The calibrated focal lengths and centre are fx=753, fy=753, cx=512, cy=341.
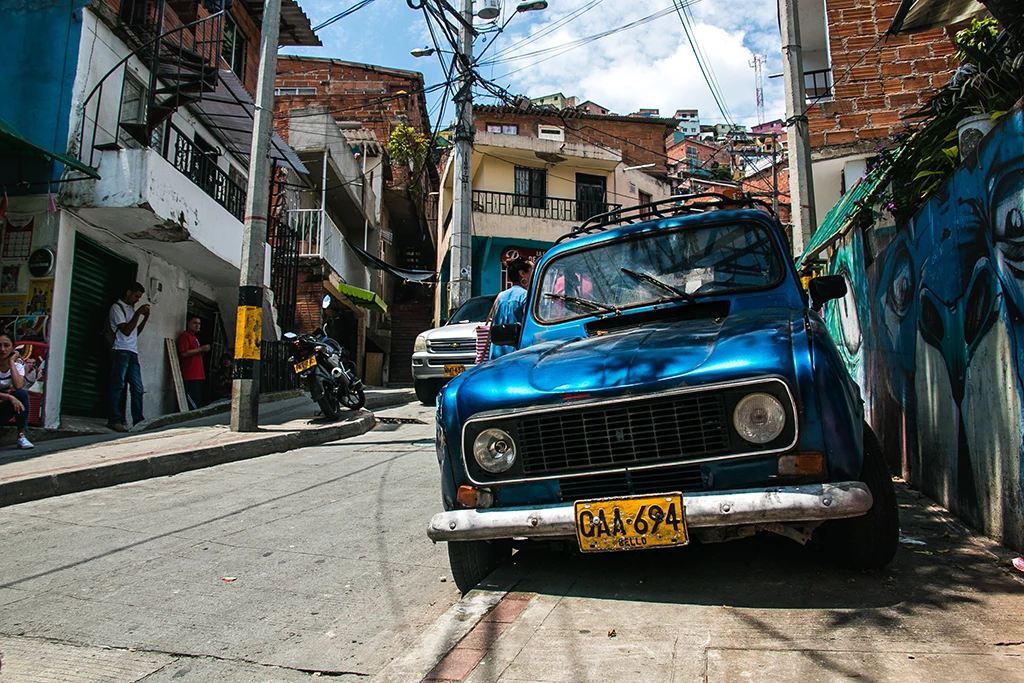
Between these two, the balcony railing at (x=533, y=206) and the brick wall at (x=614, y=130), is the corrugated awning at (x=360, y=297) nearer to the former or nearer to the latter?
the balcony railing at (x=533, y=206)

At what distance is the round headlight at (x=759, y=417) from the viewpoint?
296 cm

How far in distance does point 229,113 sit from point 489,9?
5.51m

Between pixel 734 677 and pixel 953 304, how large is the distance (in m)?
3.08

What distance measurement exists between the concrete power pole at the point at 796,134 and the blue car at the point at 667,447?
5.06 meters

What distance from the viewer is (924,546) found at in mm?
3824

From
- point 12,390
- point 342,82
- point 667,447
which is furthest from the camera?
point 342,82


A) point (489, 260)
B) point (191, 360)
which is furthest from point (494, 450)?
point (489, 260)

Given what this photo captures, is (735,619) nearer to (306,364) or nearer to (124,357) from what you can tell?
(306,364)

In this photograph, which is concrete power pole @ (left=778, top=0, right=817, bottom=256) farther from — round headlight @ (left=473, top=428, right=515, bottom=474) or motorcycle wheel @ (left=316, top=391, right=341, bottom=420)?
motorcycle wheel @ (left=316, top=391, right=341, bottom=420)

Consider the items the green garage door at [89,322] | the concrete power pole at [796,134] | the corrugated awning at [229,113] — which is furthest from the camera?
the corrugated awning at [229,113]

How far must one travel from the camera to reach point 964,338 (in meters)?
4.27

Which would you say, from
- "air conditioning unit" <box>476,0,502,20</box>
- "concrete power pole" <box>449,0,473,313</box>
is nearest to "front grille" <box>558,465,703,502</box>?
"concrete power pole" <box>449,0,473,313</box>

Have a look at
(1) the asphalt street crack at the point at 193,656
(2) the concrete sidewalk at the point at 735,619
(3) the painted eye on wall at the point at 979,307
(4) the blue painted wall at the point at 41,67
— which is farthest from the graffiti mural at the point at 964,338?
(4) the blue painted wall at the point at 41,67

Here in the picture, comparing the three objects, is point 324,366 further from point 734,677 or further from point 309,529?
point 734,677
